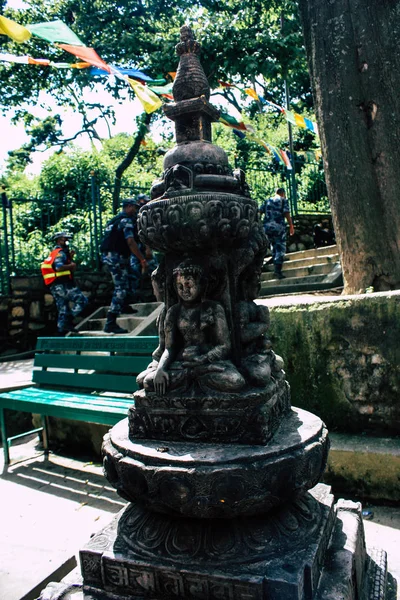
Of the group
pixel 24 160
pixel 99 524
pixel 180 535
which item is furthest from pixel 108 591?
pixel 24 160

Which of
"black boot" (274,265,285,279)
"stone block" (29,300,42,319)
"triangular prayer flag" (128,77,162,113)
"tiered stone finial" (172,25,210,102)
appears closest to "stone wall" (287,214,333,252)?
"black boot" (274,265,285,279)

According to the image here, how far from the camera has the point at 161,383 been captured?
1.96 metres

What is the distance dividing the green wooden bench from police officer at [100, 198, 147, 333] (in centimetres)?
177

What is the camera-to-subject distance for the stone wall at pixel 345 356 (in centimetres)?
311

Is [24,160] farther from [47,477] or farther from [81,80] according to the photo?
[47,477]

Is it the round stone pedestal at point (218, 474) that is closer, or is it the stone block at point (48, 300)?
the round stone pedestal at point (218, 474)

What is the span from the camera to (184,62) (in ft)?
7.56

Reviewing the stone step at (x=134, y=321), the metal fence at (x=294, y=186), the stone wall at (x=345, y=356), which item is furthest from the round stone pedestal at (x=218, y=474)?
the metal fence at (x=294, y=186)

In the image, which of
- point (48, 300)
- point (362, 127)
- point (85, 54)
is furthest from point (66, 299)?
point (362, 127)

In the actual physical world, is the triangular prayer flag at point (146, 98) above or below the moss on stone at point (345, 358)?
above

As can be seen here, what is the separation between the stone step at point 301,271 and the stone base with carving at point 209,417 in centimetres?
589

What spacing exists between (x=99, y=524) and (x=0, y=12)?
1560 centimetres

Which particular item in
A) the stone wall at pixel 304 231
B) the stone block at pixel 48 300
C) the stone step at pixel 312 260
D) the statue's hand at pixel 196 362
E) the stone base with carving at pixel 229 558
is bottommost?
the stone base with carving at pixel 229 558

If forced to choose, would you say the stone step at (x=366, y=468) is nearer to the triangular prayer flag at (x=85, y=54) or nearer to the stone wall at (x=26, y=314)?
the triangular prayer flag at (x=85, y=54)
